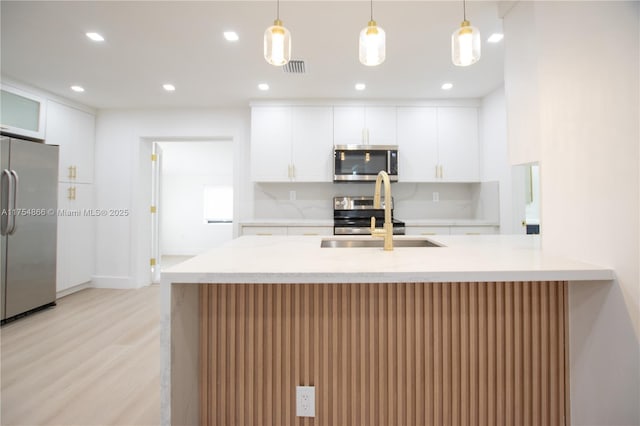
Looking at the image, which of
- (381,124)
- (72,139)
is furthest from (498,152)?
(72,139)

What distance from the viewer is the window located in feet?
25.5

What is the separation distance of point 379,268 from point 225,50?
243 cm

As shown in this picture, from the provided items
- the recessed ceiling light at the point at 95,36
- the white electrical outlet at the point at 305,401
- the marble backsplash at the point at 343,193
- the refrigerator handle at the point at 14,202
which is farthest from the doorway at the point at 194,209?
the white electrical outlet at the point at 305,401

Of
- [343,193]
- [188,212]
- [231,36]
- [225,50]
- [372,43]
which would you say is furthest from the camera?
[188,212]

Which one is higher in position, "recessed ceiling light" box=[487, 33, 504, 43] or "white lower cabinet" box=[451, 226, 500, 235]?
"recessed ceiling light" box=[487, 33, 504, 43]

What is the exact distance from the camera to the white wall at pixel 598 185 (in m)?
1.10

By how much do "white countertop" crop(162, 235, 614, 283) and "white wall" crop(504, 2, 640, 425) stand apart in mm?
99

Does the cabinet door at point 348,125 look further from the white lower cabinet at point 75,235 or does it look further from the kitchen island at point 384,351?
the white lower cabinet at point 75,235

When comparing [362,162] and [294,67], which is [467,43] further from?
[362,162]

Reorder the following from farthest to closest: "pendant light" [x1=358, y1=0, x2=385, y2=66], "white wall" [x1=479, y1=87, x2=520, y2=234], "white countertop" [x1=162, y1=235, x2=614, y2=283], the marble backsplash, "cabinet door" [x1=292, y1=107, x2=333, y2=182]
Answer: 1. the marble backsplash
2. "cabinet door" [x1=292, y1=107, x2=333, y2=182]
3. "white wall" [x1=479, y1=87, x2=520, y2=234]
4. "pendant light" [x1=358, y1=0, x2=385, y2=66]
5. "white countertop" [x1=162, y1=235, x2=614, y2=283]

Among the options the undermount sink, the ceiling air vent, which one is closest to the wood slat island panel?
the undermount sink

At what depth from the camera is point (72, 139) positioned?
4020 mm

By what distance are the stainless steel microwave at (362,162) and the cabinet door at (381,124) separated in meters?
0.16

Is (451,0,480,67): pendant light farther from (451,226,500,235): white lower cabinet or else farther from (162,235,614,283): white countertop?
(451,226,500,235): white lower cabinet
